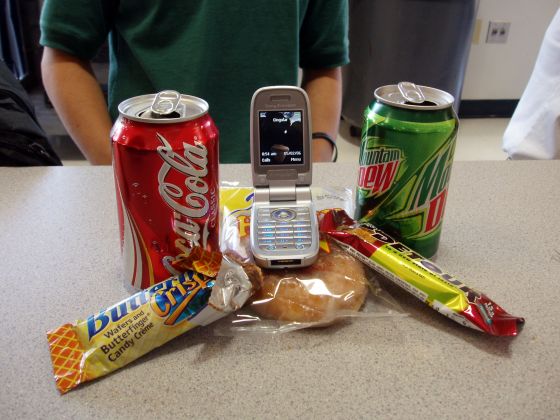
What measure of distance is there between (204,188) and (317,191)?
11.4 inches

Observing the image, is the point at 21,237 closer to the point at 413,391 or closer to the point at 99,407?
the point at 99,407

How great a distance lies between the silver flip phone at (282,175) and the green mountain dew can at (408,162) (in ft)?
0.26

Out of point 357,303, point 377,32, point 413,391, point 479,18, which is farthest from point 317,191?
point 479,18

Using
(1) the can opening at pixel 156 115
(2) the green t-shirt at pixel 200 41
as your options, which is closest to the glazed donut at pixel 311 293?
(1) the can opening at pixel 156 115

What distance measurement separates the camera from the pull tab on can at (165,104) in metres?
0.52

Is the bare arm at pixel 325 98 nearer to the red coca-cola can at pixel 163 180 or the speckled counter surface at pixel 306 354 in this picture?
the speckled counter surface at pixel 306 354

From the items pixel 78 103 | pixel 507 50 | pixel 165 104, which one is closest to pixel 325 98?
pixel 78 103

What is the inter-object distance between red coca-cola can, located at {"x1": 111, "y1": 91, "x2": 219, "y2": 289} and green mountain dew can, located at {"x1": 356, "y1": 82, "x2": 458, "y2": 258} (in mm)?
194

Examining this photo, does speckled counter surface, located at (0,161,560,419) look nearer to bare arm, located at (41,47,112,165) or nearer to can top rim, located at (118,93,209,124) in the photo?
can top rim, located at (118,93,209,124)

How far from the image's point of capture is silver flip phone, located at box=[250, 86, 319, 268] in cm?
57

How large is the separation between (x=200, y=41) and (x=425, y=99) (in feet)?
1.80

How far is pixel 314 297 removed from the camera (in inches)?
21.2

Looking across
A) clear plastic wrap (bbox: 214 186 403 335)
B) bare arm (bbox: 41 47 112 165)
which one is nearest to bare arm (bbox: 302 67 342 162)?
bare arm (bbox: 41 47 112 165)

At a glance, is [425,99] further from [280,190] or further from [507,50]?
[507,50]
